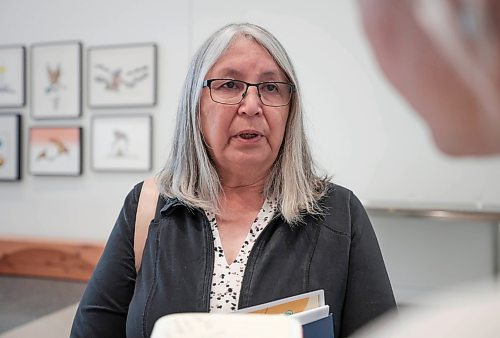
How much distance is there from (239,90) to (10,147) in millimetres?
2003

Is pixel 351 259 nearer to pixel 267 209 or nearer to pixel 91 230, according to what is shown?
pixel 267 209

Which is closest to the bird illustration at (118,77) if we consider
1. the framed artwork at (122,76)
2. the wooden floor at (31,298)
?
the framed artwork at (122,76)

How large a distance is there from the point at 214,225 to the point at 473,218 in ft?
3.51

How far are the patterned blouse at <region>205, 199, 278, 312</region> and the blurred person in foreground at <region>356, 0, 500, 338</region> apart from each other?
63 cm

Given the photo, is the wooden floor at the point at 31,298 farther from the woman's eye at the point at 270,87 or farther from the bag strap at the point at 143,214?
the woman's eye at the point at 270,87

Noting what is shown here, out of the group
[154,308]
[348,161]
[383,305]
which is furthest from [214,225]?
[348,161]

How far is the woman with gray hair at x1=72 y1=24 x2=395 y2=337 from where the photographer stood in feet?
2.85

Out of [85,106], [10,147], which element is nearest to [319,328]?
[85,106]

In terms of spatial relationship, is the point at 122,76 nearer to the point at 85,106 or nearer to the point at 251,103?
the point at 85,106

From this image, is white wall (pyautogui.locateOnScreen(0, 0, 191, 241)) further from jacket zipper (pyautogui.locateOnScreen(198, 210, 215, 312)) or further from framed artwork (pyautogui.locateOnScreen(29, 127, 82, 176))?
jacket zipper (pyautogui.locateOnScreen(198, 210, 215, 312))

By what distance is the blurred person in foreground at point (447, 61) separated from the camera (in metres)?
0.26

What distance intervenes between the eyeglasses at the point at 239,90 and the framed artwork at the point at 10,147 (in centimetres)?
191

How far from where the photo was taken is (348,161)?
6.99ft

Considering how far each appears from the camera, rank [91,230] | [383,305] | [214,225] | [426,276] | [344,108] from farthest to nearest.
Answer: [91,230] < [344,108] < [426,276] < [214,225] < [383,305]
